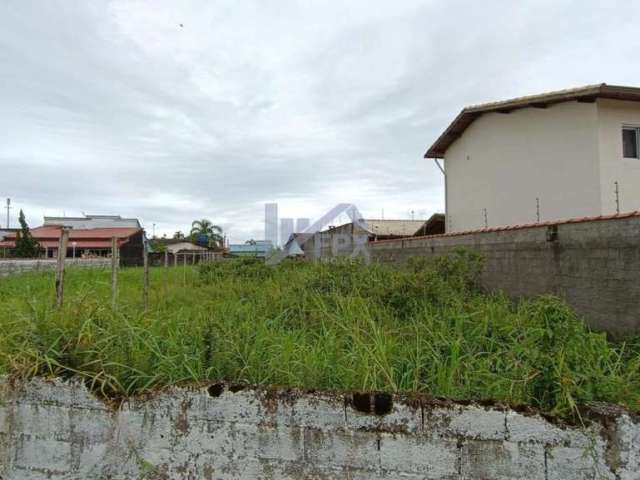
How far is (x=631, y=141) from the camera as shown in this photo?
690 centimetres

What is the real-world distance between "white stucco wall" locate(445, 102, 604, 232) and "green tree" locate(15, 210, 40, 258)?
26.9 metres

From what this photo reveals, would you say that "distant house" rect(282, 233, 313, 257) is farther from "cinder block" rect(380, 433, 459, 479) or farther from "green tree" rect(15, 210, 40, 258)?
"green tree" rect(15, 210, 40, 258)

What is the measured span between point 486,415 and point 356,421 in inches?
19.7

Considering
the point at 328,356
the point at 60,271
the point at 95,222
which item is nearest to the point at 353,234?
the point at 60,271

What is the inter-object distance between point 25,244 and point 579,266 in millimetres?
30153

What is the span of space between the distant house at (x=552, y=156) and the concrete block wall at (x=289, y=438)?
21.9 ft

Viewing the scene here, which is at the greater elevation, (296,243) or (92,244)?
(92,244)

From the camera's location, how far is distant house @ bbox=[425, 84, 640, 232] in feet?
21.8

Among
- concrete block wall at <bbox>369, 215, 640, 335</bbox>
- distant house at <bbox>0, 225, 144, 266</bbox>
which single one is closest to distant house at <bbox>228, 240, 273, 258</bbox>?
distant house at <bbox>0, 225, 144, 266</bbox>

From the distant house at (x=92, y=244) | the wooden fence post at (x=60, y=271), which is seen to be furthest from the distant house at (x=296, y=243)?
the wooden fence post at (x=60, y=271)

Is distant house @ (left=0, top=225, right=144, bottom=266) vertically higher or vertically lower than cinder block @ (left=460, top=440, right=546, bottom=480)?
higher

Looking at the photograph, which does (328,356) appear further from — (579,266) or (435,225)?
(435,225)

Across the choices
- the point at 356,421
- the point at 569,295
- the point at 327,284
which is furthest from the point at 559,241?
the point at 356,421

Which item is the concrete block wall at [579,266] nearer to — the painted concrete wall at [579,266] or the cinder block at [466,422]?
the painted concrete wall at [579,266]
